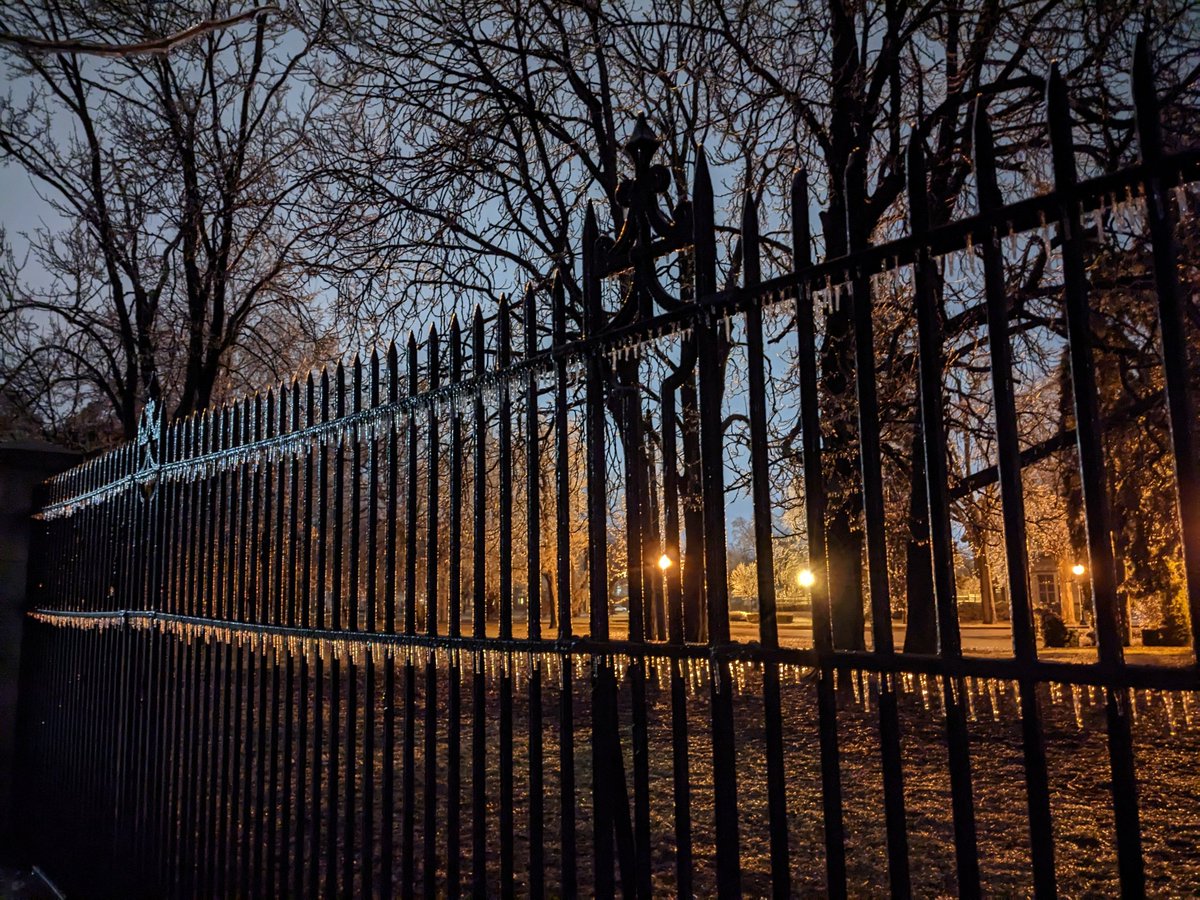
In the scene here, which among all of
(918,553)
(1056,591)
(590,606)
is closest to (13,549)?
(590,606)

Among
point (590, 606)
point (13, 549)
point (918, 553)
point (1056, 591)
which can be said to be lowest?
point (1056, 591)

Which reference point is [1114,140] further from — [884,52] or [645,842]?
[645,842]

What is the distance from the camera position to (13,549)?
7.46 meters

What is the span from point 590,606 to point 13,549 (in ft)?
22.3

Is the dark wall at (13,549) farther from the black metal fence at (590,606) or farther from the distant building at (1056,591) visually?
the distant building at (1056,591)

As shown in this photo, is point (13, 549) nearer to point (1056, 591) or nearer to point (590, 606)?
point (590, 606)

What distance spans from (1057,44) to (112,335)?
1564cm

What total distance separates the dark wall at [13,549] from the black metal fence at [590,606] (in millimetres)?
556

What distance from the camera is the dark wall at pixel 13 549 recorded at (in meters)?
7.30

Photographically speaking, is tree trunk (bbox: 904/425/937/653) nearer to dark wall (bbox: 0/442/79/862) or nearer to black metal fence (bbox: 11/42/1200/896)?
black metal fence (bbox: 11/42/1200/896)

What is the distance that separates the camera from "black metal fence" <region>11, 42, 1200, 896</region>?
5.78ft

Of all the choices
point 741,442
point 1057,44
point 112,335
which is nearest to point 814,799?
point 741,442

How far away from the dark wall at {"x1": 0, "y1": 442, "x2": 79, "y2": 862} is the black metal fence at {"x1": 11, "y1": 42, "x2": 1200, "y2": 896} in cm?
56

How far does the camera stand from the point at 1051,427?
12.1 m
